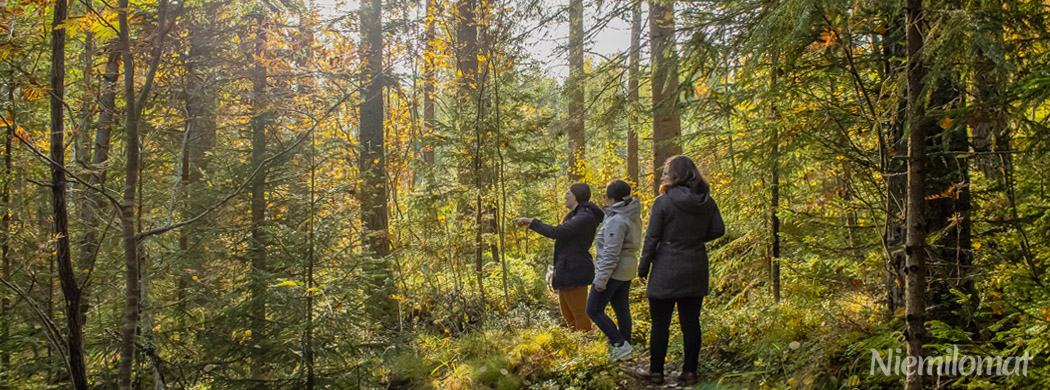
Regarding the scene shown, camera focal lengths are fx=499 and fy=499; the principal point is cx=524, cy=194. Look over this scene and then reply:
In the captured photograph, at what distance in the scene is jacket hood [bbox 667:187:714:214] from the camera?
12.7ft

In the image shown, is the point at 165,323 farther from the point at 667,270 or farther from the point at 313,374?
the point at 667,270

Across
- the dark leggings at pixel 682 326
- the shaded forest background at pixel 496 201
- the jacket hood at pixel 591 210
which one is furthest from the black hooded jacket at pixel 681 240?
the jacket hood at pixel 591 210

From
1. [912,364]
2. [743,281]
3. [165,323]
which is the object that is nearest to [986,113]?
[912,364]

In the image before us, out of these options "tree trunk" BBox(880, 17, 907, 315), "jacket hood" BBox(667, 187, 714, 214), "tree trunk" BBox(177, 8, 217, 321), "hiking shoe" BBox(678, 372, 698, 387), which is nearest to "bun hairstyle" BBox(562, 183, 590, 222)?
"jacket hood" BBox(667, 187, 714, 214)

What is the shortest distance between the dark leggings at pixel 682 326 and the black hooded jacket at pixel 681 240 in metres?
0.12

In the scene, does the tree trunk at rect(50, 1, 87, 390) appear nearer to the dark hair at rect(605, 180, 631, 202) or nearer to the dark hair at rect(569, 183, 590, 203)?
the dark hair at rect(569, 183, 590, 203)

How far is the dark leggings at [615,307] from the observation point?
475cm

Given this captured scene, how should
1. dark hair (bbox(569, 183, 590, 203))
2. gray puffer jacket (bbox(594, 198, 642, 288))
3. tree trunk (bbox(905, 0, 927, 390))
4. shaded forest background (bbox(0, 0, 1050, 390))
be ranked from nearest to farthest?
tree trunk (bbox(905, 0, 927, 390)), shaded forest background (bbox(0, 0, 1050, 390)), gray puffer jacket (bbox(594, 198, 642, 288)), dark hair (bbox(569, 183, 590, 203))

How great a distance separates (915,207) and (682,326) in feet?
7.06

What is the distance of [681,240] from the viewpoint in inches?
155

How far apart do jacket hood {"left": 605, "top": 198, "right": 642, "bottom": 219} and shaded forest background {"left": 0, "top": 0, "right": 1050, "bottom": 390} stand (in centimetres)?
88

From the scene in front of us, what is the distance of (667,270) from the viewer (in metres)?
3.93

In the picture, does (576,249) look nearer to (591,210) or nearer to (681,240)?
(591,210)

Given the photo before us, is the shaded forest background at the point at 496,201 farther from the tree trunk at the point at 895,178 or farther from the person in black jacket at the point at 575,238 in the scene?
the person in black jacket at the point at 575,238
